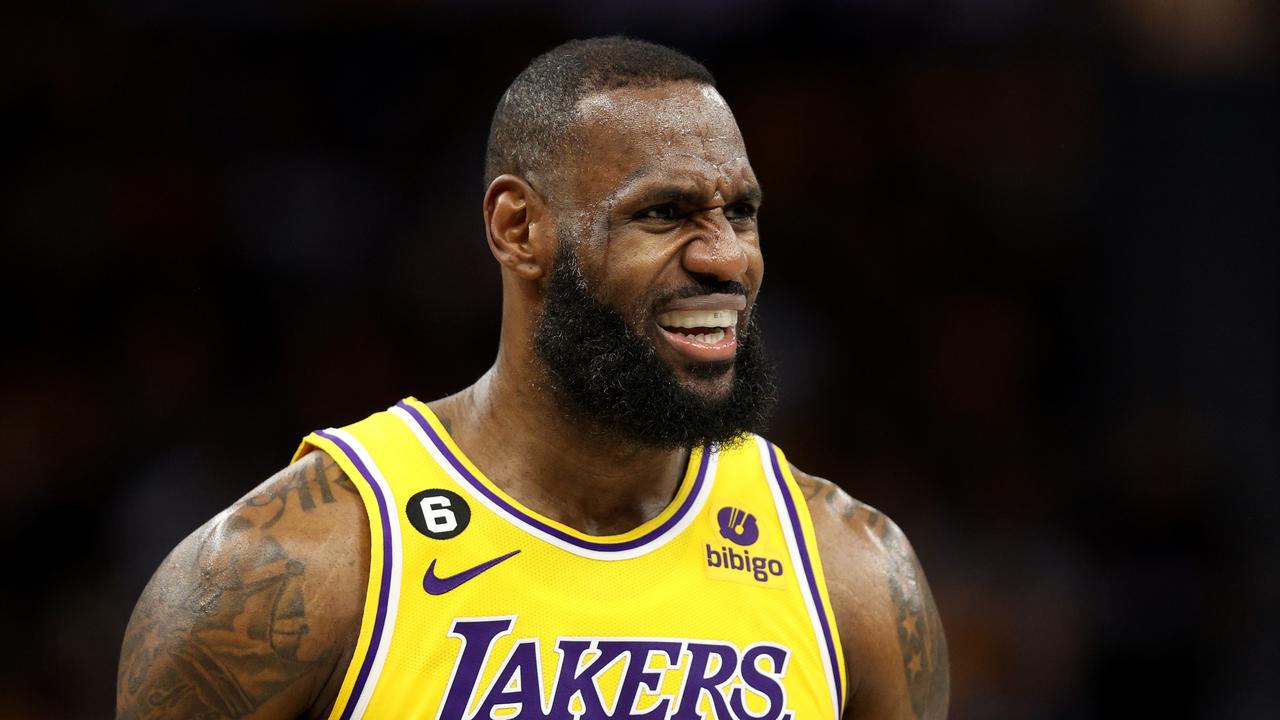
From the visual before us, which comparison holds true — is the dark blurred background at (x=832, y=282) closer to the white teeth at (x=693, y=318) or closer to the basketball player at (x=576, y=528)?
the basketball player at (x=576, y=528)

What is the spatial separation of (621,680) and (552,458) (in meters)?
0.49

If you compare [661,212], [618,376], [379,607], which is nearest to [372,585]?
[379,607]

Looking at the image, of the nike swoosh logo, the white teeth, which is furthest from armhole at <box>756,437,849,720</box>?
the nike swoosh logo

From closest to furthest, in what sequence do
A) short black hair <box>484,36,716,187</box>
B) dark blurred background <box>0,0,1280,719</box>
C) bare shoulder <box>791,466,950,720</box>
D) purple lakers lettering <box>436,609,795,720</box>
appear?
purple lakers lettering <box>436,609,795,720</box>, short black hair <box>484,36,716,187</box>, bare shoulder <box>791,466,950,720</box>, dark blurred background <box>0,0,1280,719</box>

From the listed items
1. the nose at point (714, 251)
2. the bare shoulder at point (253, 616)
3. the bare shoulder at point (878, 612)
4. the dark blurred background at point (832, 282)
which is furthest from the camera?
the dark blurred background at point (832, 282)

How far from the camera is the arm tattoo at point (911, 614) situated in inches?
138

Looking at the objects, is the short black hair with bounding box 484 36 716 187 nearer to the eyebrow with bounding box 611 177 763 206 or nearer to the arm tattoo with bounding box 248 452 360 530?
the eyebrow with bounding box 611 177 763 206

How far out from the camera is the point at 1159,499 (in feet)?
25.6

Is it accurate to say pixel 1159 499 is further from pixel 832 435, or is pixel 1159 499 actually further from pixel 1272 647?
pixel 832 435

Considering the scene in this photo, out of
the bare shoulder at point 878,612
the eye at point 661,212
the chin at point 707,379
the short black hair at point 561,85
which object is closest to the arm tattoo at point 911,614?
the bare shoulder at point 878,612

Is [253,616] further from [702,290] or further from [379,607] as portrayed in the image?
[702,290]

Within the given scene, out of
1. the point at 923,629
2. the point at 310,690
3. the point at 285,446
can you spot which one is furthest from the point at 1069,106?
the point at 310,690

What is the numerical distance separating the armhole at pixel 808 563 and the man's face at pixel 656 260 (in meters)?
0.33

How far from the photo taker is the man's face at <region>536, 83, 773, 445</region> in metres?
3.18
